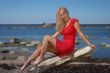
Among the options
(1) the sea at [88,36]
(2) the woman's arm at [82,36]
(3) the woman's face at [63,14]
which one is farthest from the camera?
(1) the sea at [88,36]

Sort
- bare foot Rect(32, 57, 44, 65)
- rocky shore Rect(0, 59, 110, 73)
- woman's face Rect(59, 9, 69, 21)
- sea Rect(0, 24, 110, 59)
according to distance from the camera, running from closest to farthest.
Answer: woman's face Rect(59, 9, 69, 21) → bare foot Rect(32, 57, 44, 65) → rocky shore Rect(0, 59, 110, 73) → sea Rect(0, 24, 110, 59)

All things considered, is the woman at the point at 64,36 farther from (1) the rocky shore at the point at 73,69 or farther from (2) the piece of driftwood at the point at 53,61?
(1) the rocky shore at the point at 73,69

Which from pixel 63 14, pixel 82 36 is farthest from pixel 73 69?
pixel 63 14

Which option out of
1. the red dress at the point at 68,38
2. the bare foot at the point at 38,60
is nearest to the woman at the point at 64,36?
the red dress at the point at 68,38

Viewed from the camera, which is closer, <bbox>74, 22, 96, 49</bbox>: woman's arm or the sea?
<bbox>74, 22, 96, 49</bbox>: woman's arm

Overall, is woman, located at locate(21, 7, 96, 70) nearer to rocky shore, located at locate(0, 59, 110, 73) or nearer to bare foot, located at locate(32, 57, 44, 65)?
bare foot, located at locate(32, 57, 44, 65)

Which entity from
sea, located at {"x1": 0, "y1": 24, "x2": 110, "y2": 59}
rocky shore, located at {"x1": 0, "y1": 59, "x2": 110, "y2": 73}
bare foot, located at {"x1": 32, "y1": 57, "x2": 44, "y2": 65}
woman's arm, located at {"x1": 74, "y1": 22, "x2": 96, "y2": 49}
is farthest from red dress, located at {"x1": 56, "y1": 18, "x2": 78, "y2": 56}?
sea, located at {"x1": 0, "y1": 24, "x2": 110, "y2": 59}

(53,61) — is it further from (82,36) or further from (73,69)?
(73,69)

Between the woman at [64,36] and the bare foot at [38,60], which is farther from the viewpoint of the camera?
the bare foot at [38,60]

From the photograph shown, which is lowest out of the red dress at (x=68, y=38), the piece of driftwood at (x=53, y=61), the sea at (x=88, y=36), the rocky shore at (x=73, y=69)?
the sea at (x=88, y=36)

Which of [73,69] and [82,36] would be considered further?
[73,69]

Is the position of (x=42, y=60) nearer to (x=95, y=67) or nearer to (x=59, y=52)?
(x=59, y=52)

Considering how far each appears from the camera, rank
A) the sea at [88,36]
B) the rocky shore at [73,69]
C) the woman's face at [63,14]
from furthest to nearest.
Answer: the sea at [88,36], the rocky shore at [73,69], the woman's face at [63,14]

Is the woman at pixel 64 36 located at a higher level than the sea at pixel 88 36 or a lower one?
higher
